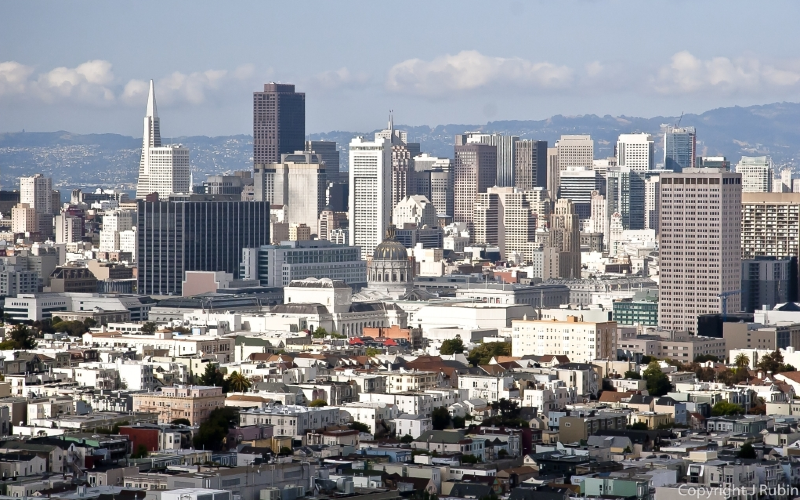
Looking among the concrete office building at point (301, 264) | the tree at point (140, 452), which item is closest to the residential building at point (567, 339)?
the tree at point (140, 452)

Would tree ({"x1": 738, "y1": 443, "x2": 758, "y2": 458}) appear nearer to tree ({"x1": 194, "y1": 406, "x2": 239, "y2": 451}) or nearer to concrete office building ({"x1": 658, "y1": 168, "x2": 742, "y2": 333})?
tree ({"x1": 194, "y1": 406, "x2": 239, "y2": 451})

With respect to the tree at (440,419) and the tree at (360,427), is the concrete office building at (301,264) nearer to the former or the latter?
the tree at (440,419)

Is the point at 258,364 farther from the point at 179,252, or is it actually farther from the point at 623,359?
the point at 179,252

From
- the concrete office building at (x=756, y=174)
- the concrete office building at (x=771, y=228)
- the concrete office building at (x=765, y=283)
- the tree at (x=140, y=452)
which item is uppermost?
the concrete office building at (x=756, y=174)

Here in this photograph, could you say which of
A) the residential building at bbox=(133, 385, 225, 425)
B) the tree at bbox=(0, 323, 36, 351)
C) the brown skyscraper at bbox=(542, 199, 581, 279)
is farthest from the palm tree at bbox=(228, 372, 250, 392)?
the brown skyscraper at bbox=(542, 199, 581, 279)

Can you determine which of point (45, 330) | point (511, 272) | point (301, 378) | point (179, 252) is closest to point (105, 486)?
point (301, 378)

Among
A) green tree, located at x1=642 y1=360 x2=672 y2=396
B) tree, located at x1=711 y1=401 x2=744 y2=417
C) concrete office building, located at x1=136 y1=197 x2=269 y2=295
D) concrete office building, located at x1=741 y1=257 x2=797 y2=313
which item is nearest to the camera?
tree, located at x1=711 y1=401 x2=744 y2=417
